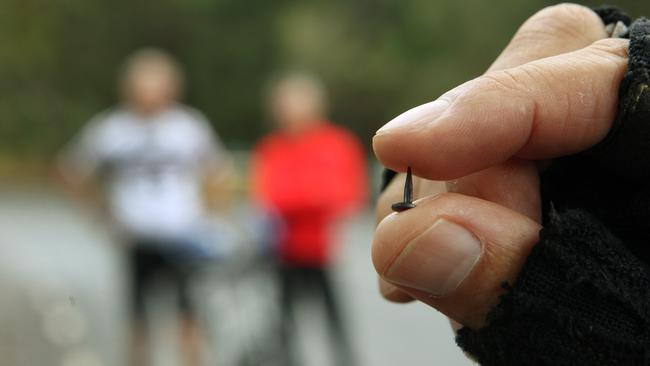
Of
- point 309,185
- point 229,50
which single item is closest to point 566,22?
point 309,185

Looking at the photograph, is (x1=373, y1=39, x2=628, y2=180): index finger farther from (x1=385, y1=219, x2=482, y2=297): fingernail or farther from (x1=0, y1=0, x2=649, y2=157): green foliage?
(x1=0, y1=0, x2=649, y2=157): green foliage

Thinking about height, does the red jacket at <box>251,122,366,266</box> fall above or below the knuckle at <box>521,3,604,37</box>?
below

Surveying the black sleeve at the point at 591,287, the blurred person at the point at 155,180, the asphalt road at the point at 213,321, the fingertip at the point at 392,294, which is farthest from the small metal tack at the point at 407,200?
the blurred person at the point at 155,180

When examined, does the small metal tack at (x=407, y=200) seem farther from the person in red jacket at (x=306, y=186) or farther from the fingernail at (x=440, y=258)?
the person in red jacket at (x=306, y=186)

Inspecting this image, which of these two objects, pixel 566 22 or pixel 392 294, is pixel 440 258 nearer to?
pixel 392 294

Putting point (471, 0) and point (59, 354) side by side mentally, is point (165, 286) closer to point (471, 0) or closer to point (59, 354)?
point (59, 354)

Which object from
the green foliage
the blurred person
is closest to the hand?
the blurred person
